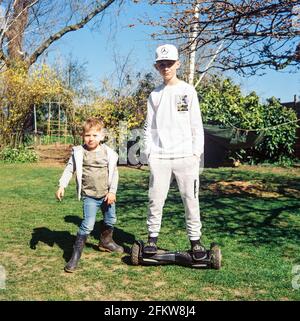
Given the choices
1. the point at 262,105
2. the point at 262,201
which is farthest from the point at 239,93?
the point at 262,201

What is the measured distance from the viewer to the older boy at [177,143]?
12.7ft

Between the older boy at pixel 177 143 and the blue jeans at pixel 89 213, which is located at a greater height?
the older boy at pixel 177 143

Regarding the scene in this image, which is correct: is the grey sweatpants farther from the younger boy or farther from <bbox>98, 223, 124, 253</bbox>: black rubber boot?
<bbox>98, 223, 124, 253</bbox>: black rubber boot

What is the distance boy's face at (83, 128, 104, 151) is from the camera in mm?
4086

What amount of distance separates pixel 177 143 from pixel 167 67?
709 millimetres

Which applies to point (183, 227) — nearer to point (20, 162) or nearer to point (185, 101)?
point (185, 101)

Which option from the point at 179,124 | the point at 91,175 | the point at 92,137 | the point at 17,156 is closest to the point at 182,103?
the point at 179,124

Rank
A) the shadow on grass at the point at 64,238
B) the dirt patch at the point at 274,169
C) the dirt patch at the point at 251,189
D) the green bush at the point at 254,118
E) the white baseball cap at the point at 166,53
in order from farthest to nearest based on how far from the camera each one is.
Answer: the green bush at the point at 254,118 < the dirt patch at the point at 274,169 < the dirt patch at the point at 251,189 < the shadow on grass at the point at 64,238 < the white baseball cap at the point at 166,53

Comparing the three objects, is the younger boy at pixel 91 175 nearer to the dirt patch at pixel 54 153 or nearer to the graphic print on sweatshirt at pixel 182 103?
the graphic print on sweatshirt at pixel 182 103

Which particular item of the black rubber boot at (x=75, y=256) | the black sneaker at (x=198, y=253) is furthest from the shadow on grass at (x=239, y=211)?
the black rubber boot at (x=75, y=256)

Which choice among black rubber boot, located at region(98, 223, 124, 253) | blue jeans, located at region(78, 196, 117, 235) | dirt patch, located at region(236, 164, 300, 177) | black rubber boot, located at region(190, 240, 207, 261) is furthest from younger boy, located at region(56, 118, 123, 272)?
dirt patch, located at region(236, 164, 300, 177)

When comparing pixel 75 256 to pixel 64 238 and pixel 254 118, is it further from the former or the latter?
pixel 254 118

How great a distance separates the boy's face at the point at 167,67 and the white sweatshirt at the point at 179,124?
0.11 metres

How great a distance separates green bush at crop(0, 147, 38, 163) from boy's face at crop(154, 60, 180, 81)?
12.0 metres
